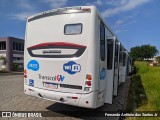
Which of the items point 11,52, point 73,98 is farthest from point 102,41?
point 11,52

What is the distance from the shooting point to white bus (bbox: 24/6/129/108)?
18.1 feet

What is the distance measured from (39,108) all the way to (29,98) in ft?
5.79

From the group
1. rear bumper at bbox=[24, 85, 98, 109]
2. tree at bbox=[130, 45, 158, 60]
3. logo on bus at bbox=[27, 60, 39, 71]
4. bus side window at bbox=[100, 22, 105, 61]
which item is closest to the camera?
rear bumper at bbox=[24, 85, 98, 109]

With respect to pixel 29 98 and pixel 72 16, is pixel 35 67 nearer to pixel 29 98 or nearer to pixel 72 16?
pixel 72 16

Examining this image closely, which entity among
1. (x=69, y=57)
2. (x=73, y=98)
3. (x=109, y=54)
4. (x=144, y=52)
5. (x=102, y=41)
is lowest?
(x=73, y=98)

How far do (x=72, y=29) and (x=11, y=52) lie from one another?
167ft

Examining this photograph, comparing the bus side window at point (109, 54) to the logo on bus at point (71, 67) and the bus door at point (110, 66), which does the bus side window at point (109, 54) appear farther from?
the logo on bus at point (71, 67)

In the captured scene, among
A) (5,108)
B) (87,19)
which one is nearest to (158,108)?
(87,19)

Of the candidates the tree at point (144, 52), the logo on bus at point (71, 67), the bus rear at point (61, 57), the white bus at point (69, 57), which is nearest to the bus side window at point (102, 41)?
the white bus at point (69, 57)

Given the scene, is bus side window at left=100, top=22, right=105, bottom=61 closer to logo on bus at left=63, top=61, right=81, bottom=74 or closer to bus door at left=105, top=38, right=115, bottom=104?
bus door at left=105, top=38, right=115, bottom=104

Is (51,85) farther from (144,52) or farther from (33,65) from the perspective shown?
(144,52)

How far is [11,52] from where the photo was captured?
53.2 meters

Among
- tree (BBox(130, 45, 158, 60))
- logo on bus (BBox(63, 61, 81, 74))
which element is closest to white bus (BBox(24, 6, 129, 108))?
logo on bus (BBox(63, 61, 81, 74))

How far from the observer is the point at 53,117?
636 centimetres
